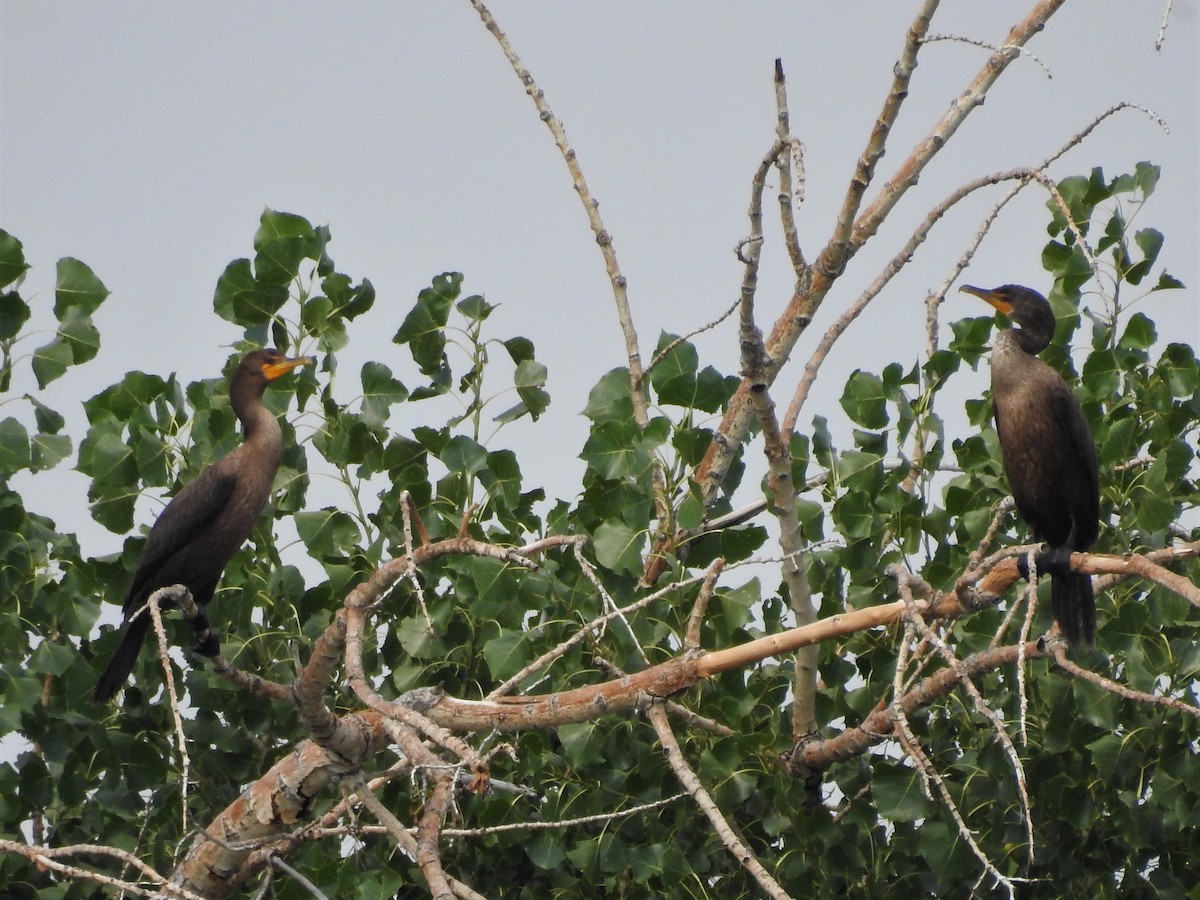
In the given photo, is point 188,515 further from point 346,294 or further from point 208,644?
point 346,294

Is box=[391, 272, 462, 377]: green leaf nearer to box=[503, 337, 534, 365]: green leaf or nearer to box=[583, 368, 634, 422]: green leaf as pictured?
box=[503, 337, 534, 365]: green leaf

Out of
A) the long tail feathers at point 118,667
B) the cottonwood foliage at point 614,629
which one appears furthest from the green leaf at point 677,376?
the long tail feathers at point 118,667

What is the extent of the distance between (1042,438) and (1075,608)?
0.61 m

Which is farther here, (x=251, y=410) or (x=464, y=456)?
(x=251, y=410)

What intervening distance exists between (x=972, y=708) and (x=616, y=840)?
49.0 inches

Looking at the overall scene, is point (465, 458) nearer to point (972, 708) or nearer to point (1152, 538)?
point (972, 708)

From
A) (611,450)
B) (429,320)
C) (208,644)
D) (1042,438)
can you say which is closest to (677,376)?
(611,450)

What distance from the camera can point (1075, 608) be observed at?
14.0ft

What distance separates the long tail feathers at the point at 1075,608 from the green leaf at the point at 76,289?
3294mm

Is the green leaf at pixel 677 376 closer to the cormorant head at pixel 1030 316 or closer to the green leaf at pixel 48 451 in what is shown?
the cormorant head at pixel 1030 316

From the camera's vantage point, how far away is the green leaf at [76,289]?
5129 millimetres

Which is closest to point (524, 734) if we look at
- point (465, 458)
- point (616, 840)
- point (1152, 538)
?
point (616, 840)

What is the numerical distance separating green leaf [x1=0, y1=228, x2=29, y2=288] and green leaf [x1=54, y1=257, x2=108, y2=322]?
13 cm

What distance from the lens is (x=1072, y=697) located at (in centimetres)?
454
